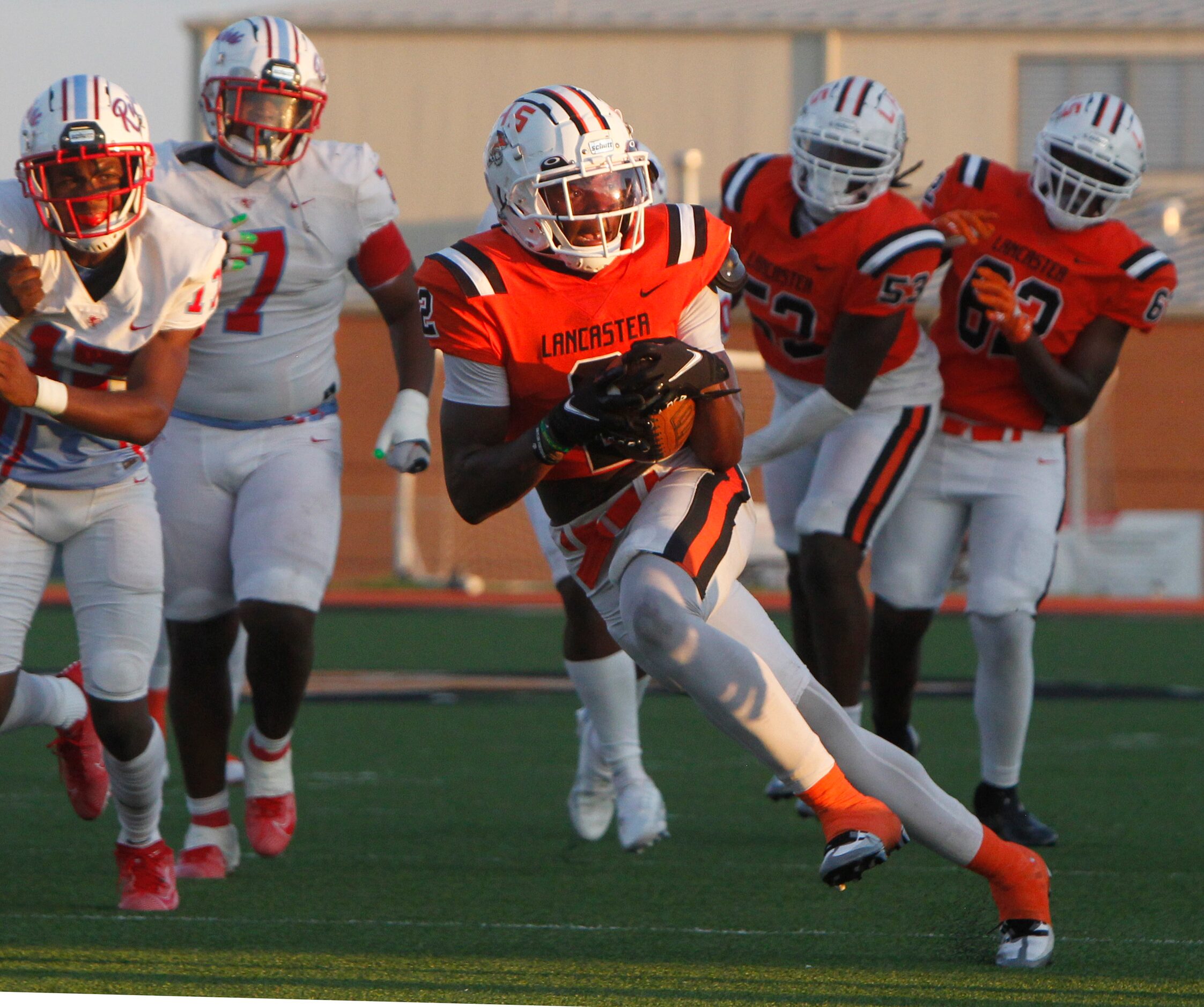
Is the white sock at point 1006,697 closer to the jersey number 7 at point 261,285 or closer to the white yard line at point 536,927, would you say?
the white yard line at point 536,927

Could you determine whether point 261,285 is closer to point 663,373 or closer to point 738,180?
point 738,180

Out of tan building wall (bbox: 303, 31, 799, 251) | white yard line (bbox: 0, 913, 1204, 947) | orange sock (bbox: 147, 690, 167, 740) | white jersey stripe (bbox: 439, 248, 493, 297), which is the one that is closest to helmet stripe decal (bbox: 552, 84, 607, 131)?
white jersey stripe (bbox: 439, 248, 493, 297)

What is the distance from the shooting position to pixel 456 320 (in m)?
3.30

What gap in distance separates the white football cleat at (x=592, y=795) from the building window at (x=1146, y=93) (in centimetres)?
1960

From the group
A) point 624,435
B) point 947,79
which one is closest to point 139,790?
point 624,435

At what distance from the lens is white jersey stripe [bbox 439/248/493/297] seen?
3311 millimetres

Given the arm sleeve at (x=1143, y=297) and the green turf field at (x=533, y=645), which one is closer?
the arm sleeve at (x=1143, y=297)

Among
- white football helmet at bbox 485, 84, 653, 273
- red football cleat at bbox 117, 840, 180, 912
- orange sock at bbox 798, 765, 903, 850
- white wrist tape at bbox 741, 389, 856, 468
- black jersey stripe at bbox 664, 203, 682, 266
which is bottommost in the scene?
red football cleat at bbox 117, 840, 180, 912

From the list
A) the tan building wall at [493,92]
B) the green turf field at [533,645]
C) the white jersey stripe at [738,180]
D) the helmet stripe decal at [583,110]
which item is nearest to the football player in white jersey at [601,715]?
the white jersey stripe at [738,180]

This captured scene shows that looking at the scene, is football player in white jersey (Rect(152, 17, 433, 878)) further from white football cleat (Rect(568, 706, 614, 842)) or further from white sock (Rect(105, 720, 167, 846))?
white football cleat (Rect(568, 706, 614, 842))

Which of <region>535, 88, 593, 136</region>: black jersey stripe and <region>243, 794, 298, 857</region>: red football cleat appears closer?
<region>535, 88, 593, 136</region>: black jersey stripe

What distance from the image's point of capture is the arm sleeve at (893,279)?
475cm

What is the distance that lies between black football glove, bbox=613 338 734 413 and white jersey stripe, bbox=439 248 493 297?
308 millimetres

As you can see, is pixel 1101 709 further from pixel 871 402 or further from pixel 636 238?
pixel 636 238
